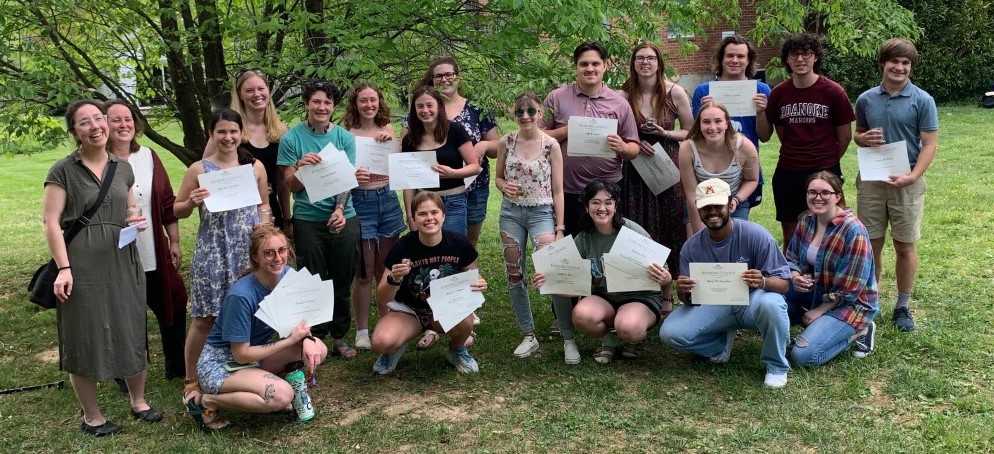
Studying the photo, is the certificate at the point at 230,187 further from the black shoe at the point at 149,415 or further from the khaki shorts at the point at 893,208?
the khaki shorts at the point at 893,208

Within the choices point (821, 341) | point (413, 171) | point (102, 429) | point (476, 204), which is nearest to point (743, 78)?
point (821, 341)

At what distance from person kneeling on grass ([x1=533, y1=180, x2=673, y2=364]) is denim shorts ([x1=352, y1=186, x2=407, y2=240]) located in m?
1.16

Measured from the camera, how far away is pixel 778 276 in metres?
4.63

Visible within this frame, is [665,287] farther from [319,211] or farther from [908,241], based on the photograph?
[319,211]

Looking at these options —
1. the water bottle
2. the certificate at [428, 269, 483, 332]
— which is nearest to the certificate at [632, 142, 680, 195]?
the certificate at [428, 269, 483, 332]

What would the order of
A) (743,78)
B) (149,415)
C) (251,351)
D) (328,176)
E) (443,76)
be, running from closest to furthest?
1. (251,351)
2. (149,415)
3. (328,176)
4. (443,76)
5. (743,78)

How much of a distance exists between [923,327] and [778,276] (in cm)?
147

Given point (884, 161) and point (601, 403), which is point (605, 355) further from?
point (884, 161)

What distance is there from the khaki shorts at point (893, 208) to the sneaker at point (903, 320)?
489 millimetres

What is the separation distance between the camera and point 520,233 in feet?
16.8

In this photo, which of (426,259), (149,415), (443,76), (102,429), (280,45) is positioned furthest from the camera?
(280,45)

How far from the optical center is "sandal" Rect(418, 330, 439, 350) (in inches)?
213

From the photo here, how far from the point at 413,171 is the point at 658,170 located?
1.70 meters

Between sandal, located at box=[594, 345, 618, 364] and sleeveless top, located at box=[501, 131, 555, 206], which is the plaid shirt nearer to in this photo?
sandal, located at box=[594, 345, 618, 364]
